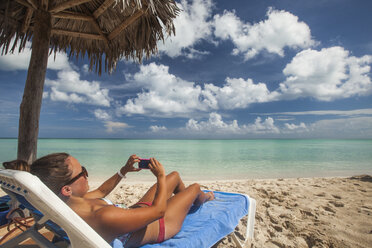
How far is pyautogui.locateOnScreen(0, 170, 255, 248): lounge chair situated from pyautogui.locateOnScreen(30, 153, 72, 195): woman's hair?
0.13 meters

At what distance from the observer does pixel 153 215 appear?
1.20 meters

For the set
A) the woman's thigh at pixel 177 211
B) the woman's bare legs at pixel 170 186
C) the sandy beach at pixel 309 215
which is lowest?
the sandy beach at pixel 309 215

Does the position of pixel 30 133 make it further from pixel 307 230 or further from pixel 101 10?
pixel 307 230

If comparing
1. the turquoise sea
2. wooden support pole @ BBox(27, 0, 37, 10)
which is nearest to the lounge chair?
wooden support pole @ BBox(27, 0, 37, 10)

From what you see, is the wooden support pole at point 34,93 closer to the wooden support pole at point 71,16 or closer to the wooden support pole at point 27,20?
the wooden support pole at point 71,16

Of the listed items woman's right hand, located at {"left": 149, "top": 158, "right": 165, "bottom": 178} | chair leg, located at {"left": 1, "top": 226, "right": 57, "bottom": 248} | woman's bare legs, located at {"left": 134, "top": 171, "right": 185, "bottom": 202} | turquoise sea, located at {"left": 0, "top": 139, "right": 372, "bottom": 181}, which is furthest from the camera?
turquoise sea, located at {"left": 0, "top": 139, "right": 372, "bottom": 181}

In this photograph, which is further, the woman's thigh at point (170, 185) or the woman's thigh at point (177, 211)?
the woman's thigh at point (170, 185)

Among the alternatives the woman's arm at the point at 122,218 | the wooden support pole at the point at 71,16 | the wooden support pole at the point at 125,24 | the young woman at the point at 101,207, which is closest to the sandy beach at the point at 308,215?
the young woman at the point at 101,207

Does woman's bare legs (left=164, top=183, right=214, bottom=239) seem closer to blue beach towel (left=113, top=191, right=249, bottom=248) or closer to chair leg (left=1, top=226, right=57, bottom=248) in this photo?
blue beach towel (left=113, top=191, right=249, bottom=248)

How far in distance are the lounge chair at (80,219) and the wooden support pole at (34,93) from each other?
167cm

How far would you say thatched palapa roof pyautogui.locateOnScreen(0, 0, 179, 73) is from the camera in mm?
3057

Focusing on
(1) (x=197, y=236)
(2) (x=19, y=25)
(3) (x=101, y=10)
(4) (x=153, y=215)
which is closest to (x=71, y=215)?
(4) (x=153, y=215)

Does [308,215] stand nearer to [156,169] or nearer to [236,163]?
[156,169]

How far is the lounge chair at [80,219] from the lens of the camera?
781 mm
